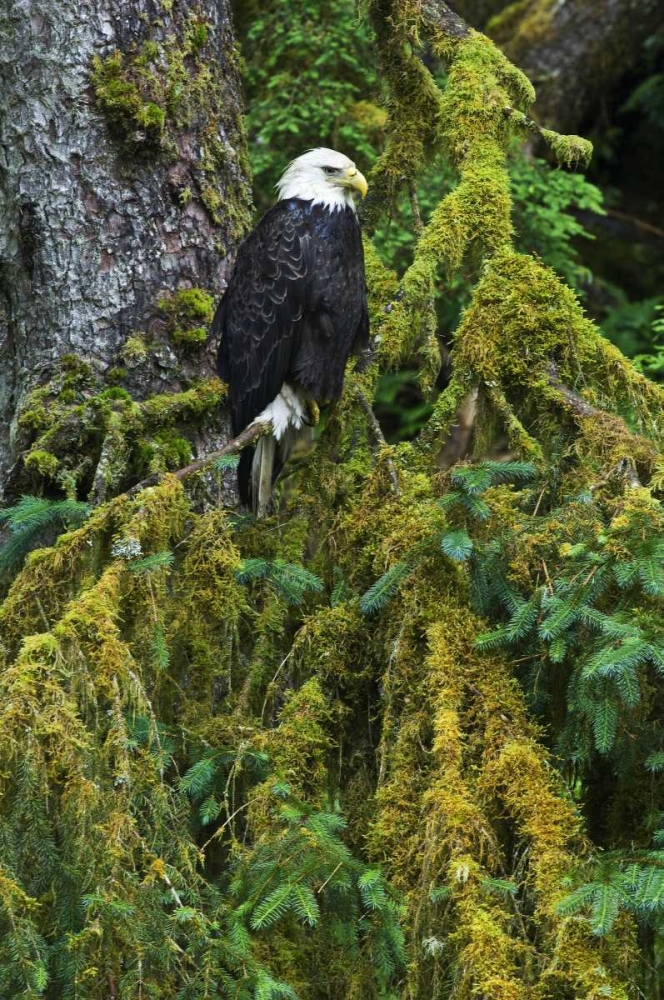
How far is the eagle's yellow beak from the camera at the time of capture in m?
4.55

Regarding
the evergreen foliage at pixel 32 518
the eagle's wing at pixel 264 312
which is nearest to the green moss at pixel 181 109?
the eagle's wing at pixel 264 312

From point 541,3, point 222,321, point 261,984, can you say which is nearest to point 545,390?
point 222,321

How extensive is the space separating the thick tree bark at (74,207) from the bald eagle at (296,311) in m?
0.45

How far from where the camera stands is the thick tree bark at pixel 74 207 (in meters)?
3.88

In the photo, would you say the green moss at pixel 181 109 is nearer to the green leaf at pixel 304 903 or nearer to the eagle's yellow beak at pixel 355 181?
the eagle's yellow beak at pixel 355 181

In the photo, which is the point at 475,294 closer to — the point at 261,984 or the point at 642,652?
the point at 642,652

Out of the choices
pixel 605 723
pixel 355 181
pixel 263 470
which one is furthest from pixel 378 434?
pixel 605 723

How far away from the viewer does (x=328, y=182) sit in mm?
4652

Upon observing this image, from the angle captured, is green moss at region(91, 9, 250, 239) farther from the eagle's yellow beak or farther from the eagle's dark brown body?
the eagle's yellow beak

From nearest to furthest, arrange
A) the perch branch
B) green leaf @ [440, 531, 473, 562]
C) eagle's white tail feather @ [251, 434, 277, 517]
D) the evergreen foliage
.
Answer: green leaf @ [440, 531, 473, 562] < the perch branch < the evergreen foliage < eagle's white tail feather @ [251, 434, 277, 517]

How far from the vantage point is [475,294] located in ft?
11.3

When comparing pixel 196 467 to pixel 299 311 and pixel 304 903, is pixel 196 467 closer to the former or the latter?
pixel 304 903

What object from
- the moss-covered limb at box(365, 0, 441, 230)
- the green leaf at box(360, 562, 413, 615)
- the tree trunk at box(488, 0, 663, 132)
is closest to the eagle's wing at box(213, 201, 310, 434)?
the moss-covered limb at box(365, 0, 441, 230)

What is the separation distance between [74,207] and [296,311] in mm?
998
